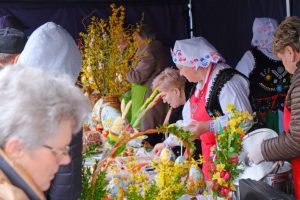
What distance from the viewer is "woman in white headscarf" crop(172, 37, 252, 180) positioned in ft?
8.84

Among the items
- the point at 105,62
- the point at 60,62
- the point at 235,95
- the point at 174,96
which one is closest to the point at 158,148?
the point at 174,96

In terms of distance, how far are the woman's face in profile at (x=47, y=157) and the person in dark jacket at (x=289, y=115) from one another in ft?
3.60

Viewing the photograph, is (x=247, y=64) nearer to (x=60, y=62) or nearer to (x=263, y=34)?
(x=263, y=34)

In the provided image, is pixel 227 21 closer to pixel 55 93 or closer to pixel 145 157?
pixel 145 157

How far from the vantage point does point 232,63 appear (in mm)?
5621

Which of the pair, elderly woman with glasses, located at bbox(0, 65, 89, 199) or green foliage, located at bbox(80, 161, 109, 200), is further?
green foliage, located at bbox(80, 161, 109, 200)

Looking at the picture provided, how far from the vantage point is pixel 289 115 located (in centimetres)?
213

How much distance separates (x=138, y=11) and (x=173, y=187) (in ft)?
16.7

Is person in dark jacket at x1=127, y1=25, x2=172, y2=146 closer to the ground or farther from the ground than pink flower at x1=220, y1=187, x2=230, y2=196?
closer to the ground

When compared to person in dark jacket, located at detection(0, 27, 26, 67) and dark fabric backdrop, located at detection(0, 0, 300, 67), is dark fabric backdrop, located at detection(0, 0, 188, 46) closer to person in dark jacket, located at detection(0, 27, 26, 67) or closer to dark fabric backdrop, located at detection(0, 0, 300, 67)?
dark fabric backdrop, located at detection(0, 0, 300, 67)

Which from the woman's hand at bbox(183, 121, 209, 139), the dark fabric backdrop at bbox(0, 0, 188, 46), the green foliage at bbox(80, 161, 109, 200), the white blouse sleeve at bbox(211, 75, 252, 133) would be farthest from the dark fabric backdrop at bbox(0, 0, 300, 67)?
the green foliage at bbox(80, 161, 109, 200)

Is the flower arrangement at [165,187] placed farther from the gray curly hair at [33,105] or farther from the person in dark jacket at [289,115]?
the gray curly hair at [33,105]

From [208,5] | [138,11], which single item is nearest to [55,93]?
[208,5]

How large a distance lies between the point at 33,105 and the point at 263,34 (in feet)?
10.2
